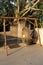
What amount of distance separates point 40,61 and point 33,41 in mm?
6232

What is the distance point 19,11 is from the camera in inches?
703

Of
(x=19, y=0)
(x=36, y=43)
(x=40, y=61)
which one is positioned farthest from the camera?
(x=19, y=0)

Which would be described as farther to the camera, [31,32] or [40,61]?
[31,32]

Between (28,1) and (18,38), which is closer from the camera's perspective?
(18,38)

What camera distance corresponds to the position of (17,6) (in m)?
17.8

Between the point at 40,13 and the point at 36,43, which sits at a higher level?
the point at 40,13

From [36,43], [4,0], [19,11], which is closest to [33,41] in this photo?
[36,43]

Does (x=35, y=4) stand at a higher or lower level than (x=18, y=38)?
higher

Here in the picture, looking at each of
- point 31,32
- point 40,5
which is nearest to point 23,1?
point 40,5

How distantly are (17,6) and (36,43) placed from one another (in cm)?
471

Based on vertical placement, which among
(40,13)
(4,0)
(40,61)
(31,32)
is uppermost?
(4,0)

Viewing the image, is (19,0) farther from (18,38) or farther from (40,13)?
(18,38)

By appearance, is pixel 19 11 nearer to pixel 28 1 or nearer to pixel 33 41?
pixel 28 1

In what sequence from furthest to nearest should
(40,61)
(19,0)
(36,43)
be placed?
1. (19,0)
2. (36,43)
3. (40,61)
